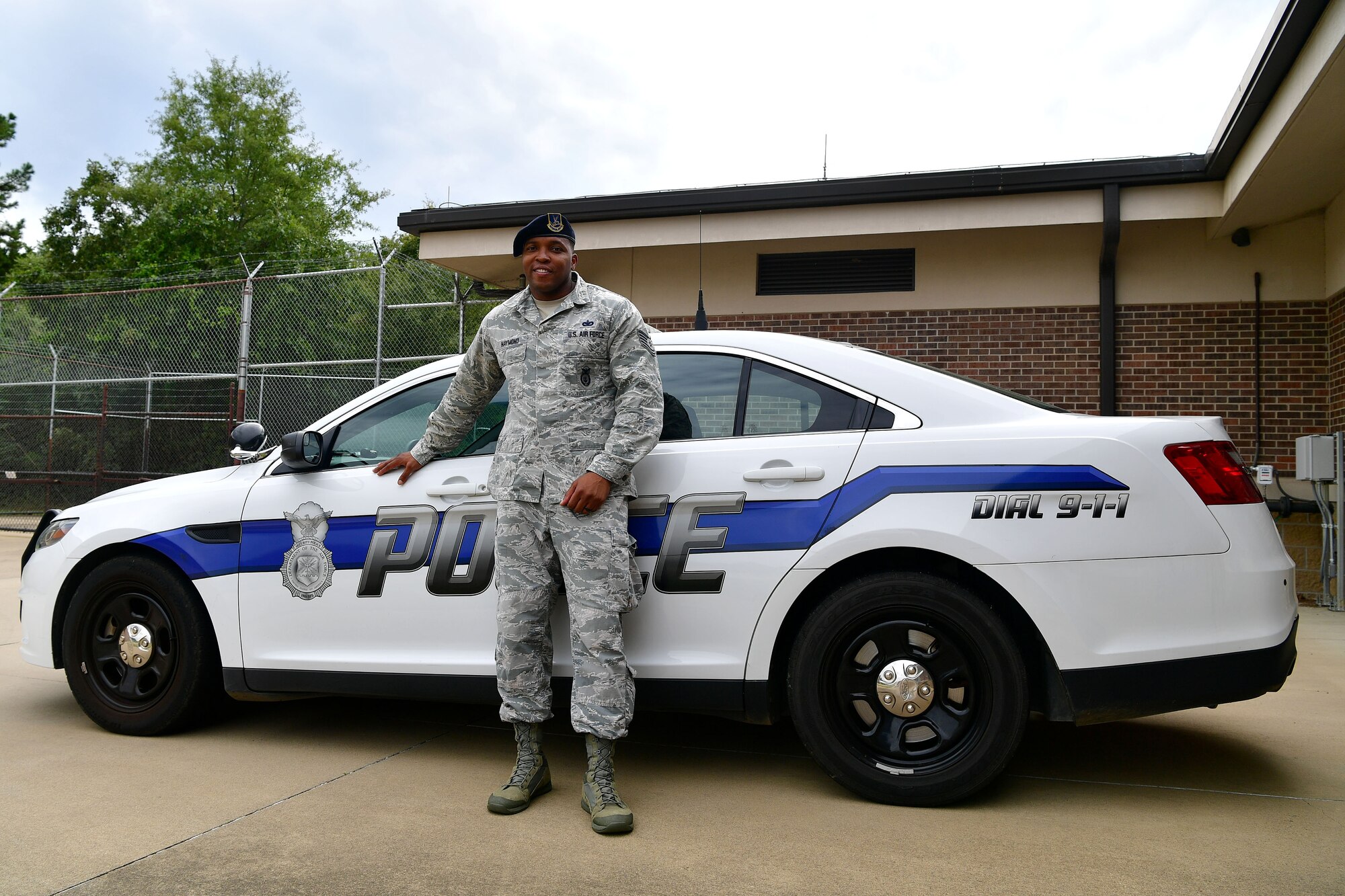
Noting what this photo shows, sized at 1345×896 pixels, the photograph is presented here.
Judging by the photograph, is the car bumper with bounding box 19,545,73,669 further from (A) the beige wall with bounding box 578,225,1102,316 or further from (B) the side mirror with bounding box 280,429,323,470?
(A) the beige wall with bounding box 578,225,1102,316

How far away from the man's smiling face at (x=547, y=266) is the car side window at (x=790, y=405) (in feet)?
2.49

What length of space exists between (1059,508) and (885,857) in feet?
3.85

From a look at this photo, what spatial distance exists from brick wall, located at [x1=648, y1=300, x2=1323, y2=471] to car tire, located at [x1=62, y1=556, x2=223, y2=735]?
20.9 ft

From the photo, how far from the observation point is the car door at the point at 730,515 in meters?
3.33

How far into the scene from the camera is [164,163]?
120 ft

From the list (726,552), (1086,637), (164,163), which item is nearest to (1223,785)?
(1086,637)

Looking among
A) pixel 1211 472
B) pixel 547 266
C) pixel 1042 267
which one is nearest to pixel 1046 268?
pixel 1042 267

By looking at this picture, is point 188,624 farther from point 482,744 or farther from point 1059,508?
point 1059,508

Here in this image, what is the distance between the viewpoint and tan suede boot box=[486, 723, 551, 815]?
323cm

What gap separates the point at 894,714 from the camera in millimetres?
3215

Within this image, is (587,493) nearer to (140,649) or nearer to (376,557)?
(376,557)

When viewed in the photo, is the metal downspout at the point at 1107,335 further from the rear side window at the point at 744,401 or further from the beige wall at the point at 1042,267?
the rear side window at the point at 744,401

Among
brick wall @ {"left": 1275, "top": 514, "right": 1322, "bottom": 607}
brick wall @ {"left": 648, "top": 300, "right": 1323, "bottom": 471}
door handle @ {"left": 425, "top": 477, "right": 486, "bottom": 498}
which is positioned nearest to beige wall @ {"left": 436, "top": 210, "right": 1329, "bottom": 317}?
brick wall @ {"left": 648, "top": 300, "right": 1323, "bottom": 471}

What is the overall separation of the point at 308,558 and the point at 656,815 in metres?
1.66
